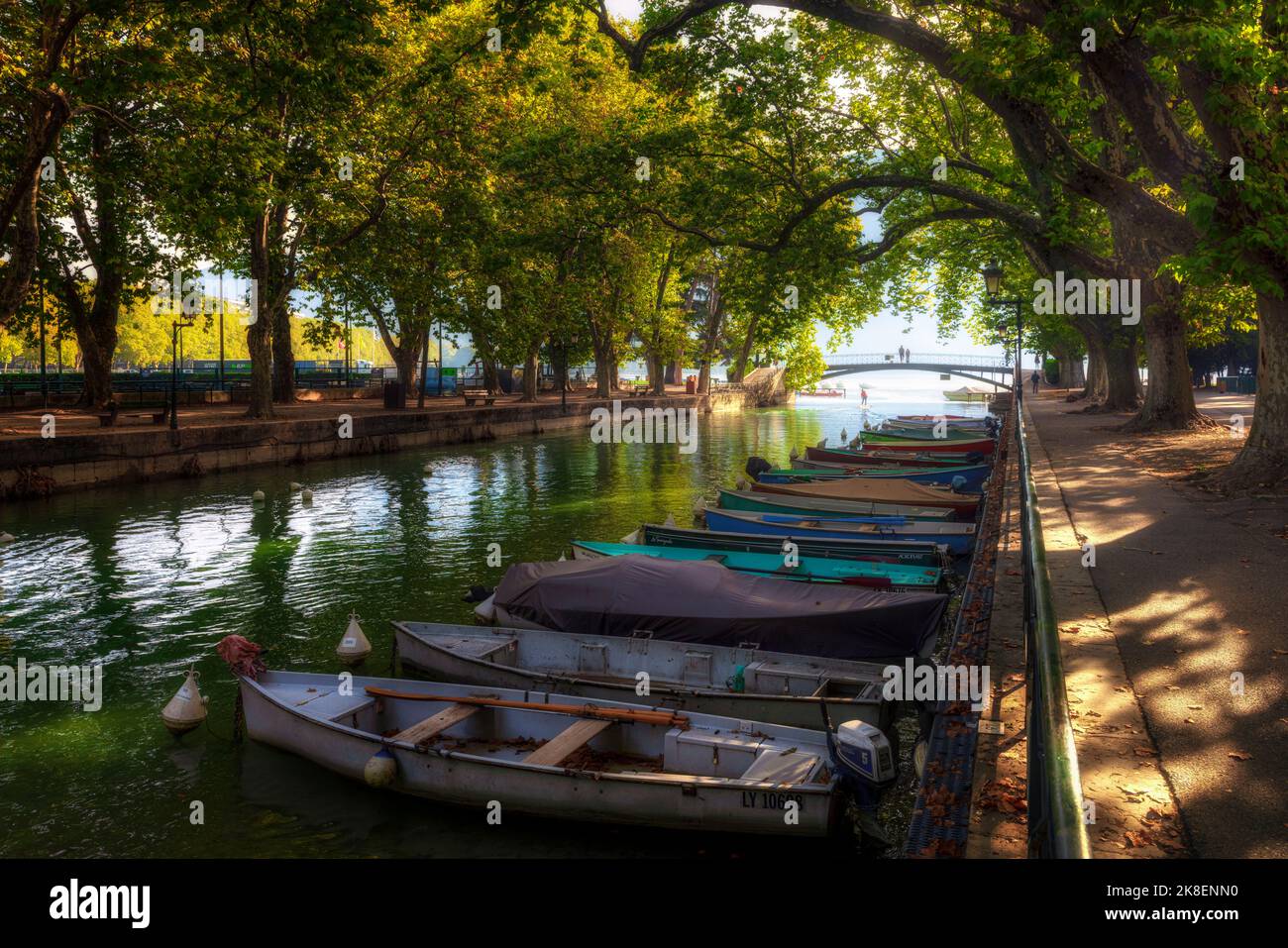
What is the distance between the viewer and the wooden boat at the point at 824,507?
63.5 feet

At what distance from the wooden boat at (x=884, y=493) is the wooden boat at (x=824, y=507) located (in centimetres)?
41

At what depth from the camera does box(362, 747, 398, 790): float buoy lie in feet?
29.0

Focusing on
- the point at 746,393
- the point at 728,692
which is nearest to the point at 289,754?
the point at 728,692

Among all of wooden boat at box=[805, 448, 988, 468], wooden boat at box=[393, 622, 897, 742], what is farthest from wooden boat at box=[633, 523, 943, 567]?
wooden boat at box=[805, 448, 988, 468]

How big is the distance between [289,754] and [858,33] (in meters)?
23.6

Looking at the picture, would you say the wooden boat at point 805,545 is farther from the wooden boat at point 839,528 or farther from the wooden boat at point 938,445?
the wooden boat at point 938,445

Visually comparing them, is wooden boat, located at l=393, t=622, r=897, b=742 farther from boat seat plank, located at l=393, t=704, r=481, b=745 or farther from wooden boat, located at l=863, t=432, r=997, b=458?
wooden boat, located at l=863, t=432, r=997, b=458

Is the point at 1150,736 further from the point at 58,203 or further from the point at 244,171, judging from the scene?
the point at 58,203

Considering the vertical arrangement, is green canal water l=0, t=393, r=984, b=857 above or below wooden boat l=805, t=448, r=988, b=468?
below

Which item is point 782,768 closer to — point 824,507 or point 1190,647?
point 1190,647

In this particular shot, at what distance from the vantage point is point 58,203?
31812mm

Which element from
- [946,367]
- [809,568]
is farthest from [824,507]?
[946,367]

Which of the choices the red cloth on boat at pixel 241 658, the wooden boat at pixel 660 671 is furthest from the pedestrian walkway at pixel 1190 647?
the red cloth on boat at pixel 241 658

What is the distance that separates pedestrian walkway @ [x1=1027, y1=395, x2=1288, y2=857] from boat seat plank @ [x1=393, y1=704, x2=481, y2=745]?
5.68 meters
